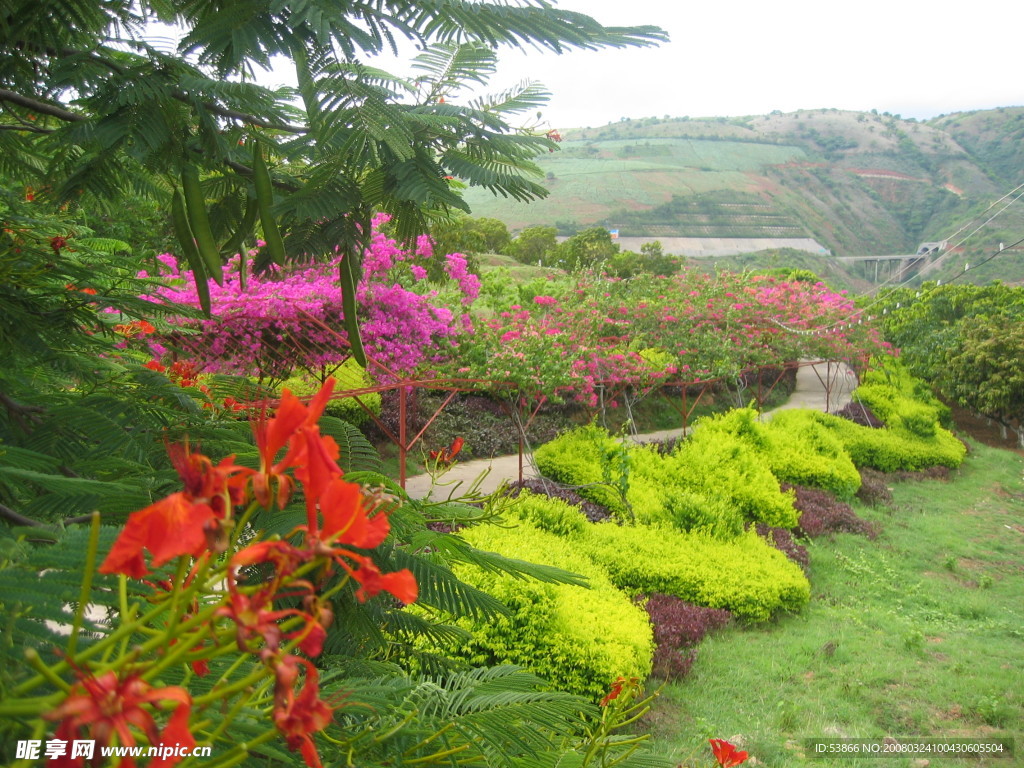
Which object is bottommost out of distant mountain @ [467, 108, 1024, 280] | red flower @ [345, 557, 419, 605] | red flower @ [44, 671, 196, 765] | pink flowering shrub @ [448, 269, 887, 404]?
pink flowering shrub @ [448, 269, 887, 404]

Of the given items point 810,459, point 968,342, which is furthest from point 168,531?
point 968,342

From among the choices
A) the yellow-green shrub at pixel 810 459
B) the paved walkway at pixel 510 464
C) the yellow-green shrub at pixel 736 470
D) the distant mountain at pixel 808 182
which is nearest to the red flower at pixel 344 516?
the paved walkway at pixel 510 464

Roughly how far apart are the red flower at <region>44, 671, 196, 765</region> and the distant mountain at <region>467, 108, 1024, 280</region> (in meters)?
37.3

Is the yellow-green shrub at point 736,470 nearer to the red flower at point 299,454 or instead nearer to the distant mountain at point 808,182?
the red flower at point 299,454

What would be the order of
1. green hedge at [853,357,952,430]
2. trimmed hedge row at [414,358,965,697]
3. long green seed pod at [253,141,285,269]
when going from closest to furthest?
long green seed pod at [253,141,285,269] < trimmed hedge row at [414,358,965,697] < green hedge at [853,357,952,430]

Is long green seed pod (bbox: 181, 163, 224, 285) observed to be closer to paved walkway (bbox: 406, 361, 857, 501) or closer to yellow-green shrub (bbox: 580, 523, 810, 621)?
paved walkway (bbox: 406, 361, 857, 501)

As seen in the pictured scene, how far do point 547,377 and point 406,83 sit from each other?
700 centimetres

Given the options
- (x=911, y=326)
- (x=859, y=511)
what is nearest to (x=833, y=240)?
(x=911, y=326)

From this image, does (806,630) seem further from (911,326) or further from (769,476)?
(911,326)

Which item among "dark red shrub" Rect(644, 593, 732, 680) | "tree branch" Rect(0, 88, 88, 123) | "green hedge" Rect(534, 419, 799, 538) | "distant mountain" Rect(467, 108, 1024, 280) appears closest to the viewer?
"tree branch" Rect(0, 88, 88, 123)

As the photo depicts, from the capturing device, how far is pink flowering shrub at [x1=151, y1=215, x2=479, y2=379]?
22.1ft

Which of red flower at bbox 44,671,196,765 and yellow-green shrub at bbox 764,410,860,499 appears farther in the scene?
yellow-green shrub at bbox 764,410,860,499

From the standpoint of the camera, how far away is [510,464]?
10055mm

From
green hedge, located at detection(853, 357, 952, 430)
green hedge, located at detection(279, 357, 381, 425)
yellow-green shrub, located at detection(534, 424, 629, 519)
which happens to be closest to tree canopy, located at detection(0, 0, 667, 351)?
green hedge, located at detection(279, 357, 381, 425)
